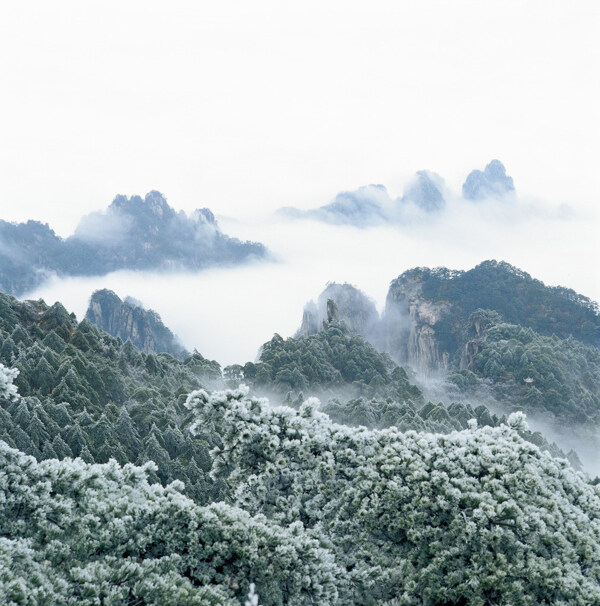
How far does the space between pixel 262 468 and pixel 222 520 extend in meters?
3.21

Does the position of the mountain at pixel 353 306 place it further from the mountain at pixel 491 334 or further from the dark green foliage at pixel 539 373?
the dark green foliage at pixel 539 373

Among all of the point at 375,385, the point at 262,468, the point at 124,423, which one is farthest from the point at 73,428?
the point at 375,385

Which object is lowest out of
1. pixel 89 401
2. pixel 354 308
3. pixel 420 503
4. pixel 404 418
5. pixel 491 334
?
pixel 89 401

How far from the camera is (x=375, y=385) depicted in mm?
78812

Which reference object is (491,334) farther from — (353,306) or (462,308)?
(353,306)

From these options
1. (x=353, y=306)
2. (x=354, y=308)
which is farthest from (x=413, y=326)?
(x=353, y=306)

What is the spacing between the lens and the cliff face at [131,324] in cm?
15238

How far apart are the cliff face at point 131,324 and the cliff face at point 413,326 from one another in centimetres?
5232

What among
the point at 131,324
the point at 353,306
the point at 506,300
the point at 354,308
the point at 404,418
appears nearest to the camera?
the point at 404,418

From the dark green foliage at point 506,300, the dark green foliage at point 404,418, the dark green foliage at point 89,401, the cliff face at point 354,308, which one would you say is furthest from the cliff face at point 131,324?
the dark green foliage at point 404,418

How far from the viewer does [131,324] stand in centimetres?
15300

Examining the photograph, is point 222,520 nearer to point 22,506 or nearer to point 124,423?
point 22,506

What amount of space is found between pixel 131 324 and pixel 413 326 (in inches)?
2692

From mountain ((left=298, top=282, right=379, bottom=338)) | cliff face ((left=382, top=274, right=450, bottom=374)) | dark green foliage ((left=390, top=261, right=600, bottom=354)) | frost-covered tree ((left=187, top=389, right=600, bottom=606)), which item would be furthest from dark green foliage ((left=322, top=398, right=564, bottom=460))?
mountain ((left=298, top=282, right=379, bottom=338))
